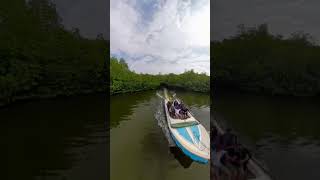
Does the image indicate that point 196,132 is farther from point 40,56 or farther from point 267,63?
point 267,63

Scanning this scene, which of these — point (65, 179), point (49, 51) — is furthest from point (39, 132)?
point (49, 51)

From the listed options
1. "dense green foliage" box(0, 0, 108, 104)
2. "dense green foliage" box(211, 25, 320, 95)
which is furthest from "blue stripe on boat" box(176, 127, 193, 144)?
"dense green foliage" box(211, 25, 320, 95)

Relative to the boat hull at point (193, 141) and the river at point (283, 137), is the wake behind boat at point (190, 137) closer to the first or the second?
the boat hull at point (193, 141)

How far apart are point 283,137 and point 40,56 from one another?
32388mm

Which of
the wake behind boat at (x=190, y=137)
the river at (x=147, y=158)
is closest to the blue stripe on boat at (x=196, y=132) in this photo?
the wake behind boat at (x=190, y=137)

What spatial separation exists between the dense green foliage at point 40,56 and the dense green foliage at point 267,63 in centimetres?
2759

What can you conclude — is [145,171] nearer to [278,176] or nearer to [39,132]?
[278,176]

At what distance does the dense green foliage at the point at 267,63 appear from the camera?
49.1m

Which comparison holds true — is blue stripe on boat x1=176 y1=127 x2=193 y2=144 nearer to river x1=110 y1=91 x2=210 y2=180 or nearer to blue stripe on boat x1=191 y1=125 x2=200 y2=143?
blue stripe on boat x1=191 y1=125 x2=200 y2=143

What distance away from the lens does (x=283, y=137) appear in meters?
21.8

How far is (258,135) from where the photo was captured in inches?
884

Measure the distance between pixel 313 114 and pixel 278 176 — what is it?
19.3m

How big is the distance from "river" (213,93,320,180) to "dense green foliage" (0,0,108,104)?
24015mm

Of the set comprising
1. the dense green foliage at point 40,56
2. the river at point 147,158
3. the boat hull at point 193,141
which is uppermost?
the dense green foliage at point 40,56
